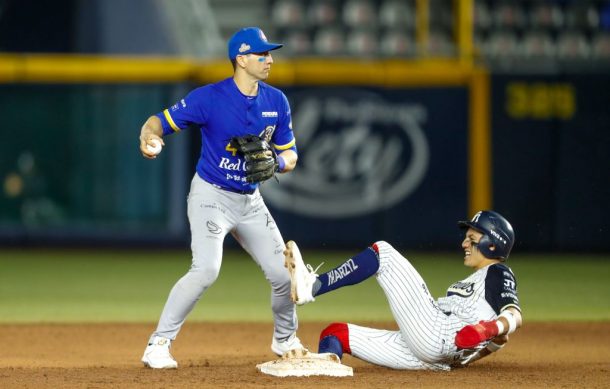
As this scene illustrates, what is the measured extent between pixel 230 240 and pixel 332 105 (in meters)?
2.18

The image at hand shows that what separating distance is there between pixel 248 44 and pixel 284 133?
0.61 metres

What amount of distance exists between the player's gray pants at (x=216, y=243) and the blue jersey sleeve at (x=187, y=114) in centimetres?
32

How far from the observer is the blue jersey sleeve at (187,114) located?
6.38 meters

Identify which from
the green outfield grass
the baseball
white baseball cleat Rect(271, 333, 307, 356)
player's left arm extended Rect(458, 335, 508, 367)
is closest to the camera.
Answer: player's left arm extended Rect(458, 335, 508, 367)

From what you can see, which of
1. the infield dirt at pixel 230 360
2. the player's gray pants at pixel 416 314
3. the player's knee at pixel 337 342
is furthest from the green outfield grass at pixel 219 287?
the player's gray pants at pixel 416 314

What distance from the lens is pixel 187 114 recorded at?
252 inches

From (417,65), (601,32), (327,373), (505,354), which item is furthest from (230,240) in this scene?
(327,373)

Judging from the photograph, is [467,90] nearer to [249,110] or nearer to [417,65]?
[417,65]

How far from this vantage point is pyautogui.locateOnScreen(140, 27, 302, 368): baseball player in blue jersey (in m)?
6.29

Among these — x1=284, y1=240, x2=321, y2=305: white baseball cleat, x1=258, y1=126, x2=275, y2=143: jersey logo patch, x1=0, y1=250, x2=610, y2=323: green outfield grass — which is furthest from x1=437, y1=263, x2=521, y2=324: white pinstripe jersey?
x1=0, y1=250, x2=610, y2=323: green outfield grass

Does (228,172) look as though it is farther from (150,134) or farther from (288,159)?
(150,134)

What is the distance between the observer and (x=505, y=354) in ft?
24.5

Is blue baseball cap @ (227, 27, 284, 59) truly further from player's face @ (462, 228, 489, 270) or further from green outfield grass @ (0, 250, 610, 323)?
green outfield grass @ (0, 250, 610, 323)

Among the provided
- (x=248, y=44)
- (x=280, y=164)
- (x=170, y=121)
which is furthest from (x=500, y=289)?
(x=170, y=121)
